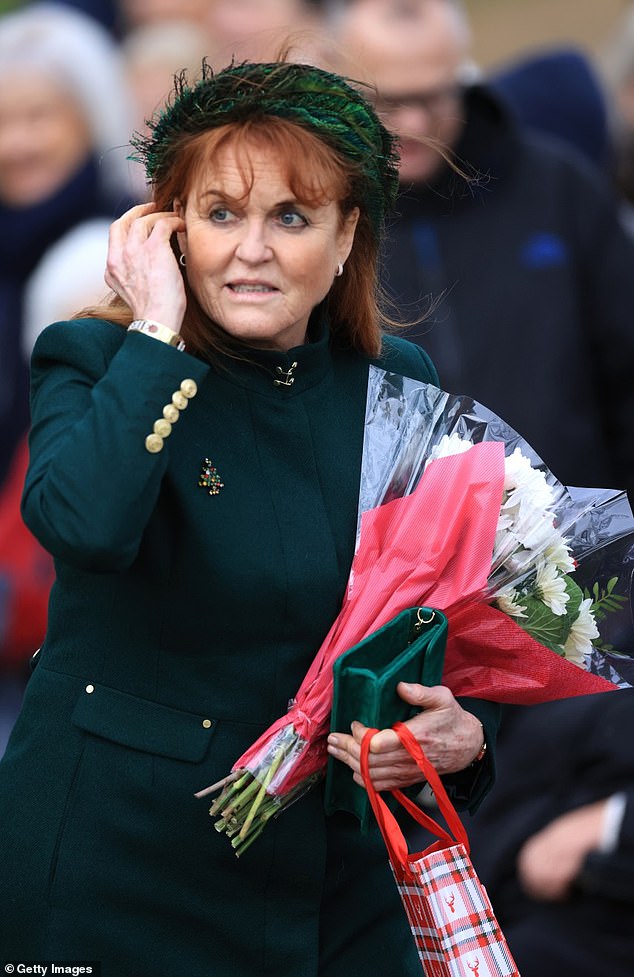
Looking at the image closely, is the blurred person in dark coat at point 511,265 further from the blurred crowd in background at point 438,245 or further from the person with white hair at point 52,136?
the person with white hair at point 52,136

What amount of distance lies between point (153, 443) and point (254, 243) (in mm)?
392

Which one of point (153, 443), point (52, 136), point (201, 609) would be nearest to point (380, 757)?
point (201, 609)

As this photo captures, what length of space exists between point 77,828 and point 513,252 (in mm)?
2950

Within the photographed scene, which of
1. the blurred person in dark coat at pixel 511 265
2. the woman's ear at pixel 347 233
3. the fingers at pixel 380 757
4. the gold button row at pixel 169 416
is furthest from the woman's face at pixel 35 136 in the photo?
the fingers at pixel 380 757

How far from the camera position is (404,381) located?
2.80 metres

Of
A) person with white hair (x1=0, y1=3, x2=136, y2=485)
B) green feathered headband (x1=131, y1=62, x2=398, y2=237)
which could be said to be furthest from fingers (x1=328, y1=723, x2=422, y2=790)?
person with white hair (x1=0, y1=3, x2=136, y2=485)

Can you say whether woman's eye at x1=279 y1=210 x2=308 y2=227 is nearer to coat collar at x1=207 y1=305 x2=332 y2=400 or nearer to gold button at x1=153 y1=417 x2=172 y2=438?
coat collar at x1=207 y1=305 x2=332 y2=400

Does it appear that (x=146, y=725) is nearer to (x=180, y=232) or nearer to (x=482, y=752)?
(x=482, y=752)

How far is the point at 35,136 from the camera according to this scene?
5801 millimetres

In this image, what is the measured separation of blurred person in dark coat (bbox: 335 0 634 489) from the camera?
493 centimetres

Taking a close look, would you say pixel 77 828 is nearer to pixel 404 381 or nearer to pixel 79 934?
pixel 79 934

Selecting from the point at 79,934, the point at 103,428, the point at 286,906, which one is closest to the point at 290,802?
the point at 286,906

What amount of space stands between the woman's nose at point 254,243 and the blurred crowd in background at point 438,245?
1.93 metres

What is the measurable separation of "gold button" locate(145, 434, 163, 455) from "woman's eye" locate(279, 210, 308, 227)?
1.54 ft
